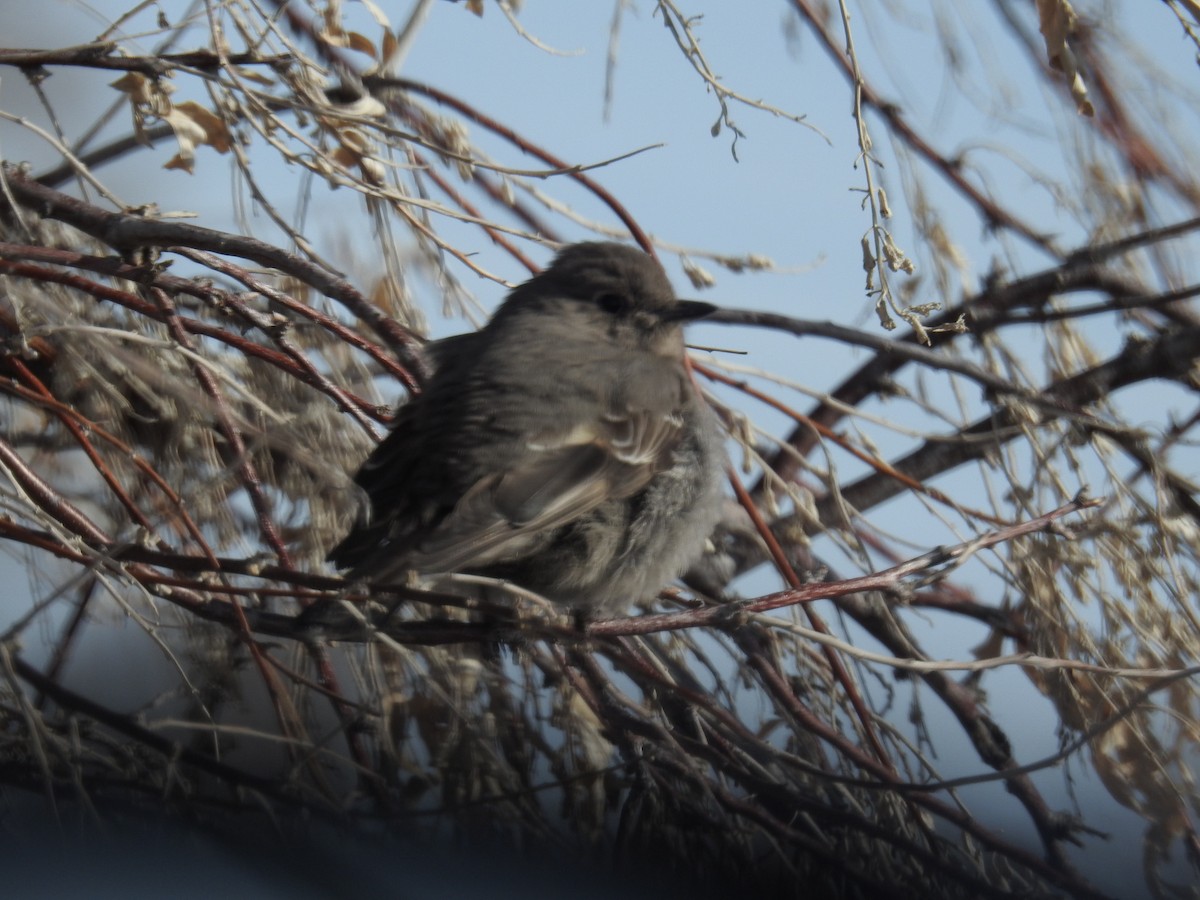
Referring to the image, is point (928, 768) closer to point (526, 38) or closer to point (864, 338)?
point (864, 338)

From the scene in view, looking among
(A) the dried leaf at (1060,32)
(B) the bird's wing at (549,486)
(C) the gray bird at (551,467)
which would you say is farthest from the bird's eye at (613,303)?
(A) the dried leaf at (1060,32)

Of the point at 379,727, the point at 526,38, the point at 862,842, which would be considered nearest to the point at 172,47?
the point at 526,38

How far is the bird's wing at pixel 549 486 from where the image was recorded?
271 cm

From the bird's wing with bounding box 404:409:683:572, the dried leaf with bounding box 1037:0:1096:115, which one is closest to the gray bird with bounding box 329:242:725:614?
the bird's wing with bounding box 404:409:683:572

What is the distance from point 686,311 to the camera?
12.1 feet

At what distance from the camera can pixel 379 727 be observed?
2.48 m

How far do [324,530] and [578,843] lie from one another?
2059mm

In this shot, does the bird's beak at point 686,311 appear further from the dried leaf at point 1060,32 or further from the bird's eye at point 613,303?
the dried leaf at point 1060,32

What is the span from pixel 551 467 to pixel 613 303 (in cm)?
89

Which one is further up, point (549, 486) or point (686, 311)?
point (686, 311)

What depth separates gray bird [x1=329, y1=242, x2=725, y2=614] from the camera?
285cm

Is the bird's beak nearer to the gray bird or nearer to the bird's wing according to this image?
the gray bird

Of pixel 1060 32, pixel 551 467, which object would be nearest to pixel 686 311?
pixel 551 467

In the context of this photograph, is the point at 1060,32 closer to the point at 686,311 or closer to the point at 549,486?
the point at 686,311
